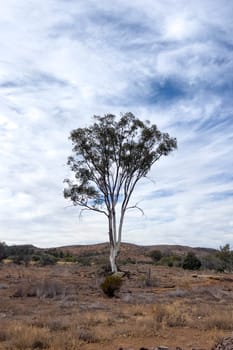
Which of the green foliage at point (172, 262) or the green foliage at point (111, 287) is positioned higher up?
the green foliage at point (172, 262)

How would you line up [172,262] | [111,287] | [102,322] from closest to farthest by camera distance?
[102,322] → [111,287] → [172,262]

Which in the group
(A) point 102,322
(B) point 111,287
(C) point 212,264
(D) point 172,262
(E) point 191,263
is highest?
(D) point 172,262

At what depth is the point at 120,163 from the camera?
33.0 meters

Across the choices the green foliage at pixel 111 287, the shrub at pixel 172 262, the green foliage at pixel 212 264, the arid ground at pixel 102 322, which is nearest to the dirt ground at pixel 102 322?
the arid ground at pixel 102 322

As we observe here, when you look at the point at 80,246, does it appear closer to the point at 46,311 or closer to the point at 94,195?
the point at 94,195

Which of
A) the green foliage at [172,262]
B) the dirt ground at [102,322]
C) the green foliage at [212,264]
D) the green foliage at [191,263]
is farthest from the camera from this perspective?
the green foliage at [172,262]

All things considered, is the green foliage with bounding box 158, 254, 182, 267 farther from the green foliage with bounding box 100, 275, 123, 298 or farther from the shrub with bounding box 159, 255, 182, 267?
the green foliage with bounding box 100, 275, 123, 298

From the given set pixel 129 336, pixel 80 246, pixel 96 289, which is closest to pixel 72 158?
pixel 96 289

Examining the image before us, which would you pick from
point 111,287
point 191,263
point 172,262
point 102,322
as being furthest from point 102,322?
point 172,262

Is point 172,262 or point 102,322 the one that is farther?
point 172,262

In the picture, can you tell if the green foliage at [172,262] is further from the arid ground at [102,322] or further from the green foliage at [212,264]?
the arid ground at [102,322]

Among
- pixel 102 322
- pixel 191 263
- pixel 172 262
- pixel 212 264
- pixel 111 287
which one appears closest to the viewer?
pixel 102 322

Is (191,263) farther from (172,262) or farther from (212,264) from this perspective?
(172,262)

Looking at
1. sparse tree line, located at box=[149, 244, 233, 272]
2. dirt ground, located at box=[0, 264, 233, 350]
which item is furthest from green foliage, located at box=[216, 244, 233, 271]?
dirt ground, located at box=[0, 264, 233, 350]
